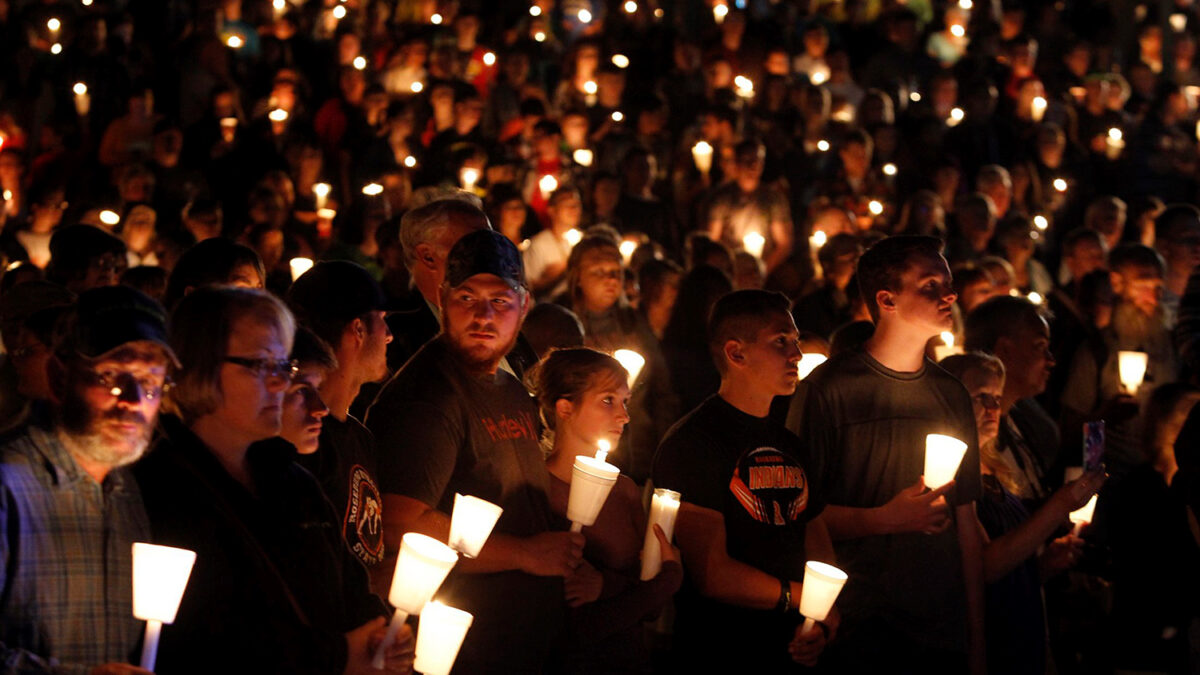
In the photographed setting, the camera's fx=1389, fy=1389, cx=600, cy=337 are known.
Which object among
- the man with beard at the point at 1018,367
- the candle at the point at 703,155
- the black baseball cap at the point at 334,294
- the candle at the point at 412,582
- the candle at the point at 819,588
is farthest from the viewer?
the candle at the point at 703,155

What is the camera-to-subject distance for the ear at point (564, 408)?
4316mm

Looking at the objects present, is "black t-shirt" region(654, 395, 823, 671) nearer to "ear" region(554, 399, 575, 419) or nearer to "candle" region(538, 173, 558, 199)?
"ear" region(554, 399, 575, 419)

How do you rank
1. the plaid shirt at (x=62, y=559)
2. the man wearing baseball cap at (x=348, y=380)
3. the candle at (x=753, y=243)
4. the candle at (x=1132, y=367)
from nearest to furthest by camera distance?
the plaid shirt at (x=62, y=559), the man wearing baseball cap at (x=348, y=380), the candle at (x=1132, y=367), the candle at (x=753, y=243)

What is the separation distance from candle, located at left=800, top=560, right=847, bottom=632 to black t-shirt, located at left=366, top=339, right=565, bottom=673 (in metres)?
0.76

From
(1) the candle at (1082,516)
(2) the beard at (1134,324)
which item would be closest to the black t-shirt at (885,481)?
(1) the candle at (1082,516)

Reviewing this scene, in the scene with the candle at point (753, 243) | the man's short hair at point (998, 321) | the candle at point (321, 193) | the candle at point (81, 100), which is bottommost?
the man's short hair at point (998, 321)

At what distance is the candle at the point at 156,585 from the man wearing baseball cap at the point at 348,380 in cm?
75

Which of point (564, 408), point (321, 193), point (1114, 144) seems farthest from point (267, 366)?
point (1114, 144)

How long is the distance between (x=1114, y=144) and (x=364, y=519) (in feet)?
36.2

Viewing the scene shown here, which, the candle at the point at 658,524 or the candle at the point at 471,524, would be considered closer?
the candle at the point at 471,524

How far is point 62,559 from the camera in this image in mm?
2633

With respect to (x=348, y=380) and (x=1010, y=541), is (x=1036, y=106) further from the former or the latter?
(x=348, y=380)

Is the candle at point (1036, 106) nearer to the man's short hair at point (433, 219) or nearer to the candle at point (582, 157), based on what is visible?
the candle at point (582, 157)

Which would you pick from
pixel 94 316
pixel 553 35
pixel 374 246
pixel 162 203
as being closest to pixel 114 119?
pixel 162 203
